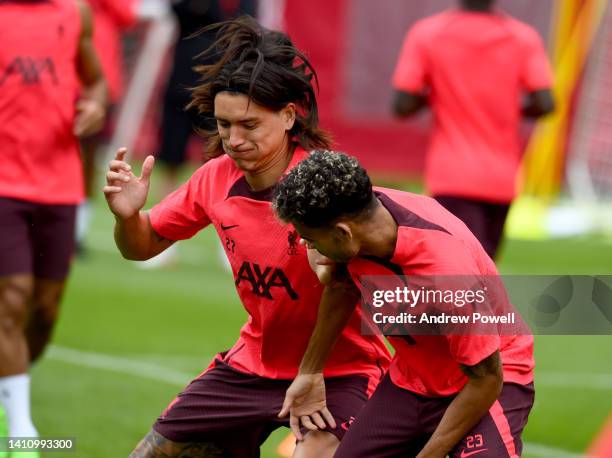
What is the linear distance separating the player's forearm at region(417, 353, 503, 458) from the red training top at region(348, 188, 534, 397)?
95mm

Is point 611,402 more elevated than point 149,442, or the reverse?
point 149,442

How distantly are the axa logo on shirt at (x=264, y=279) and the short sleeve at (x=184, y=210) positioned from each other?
0.33 metres

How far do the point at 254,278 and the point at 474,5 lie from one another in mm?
4186

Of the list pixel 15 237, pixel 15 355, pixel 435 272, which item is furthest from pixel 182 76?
pixel 435 272

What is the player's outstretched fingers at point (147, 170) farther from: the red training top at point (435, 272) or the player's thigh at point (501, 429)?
the player's thigh at point (501, 429)

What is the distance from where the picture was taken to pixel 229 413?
5203 millimetres

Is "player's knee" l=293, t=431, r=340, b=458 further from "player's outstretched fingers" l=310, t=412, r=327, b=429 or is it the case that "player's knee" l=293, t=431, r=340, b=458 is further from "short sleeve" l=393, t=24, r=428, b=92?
"short sleeve" l=393, t=24, r=428, b=92

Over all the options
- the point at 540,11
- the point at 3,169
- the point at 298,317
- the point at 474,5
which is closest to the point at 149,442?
the point at 298,317

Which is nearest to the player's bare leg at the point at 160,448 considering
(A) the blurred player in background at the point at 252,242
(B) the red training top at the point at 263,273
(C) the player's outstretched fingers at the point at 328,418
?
(A) the blurred player in background at the point at 252,242

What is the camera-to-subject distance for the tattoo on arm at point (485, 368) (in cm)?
432

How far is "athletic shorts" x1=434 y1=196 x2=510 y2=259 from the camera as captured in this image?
338 inches

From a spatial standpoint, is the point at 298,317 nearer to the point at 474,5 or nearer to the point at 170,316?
the point at 474,5

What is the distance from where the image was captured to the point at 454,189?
862 cm

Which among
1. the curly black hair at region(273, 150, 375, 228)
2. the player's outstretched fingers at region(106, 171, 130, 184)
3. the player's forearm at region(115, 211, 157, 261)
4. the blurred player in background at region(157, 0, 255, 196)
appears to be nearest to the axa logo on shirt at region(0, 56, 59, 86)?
the player's forearm at region(115, 211, 157, 261)
